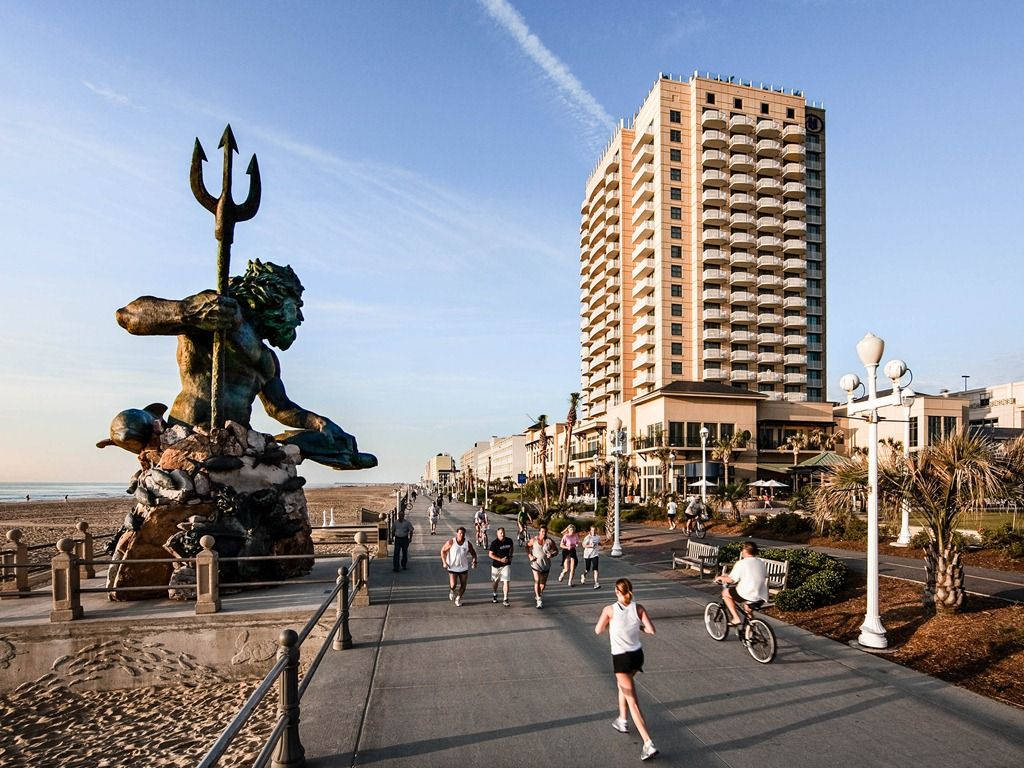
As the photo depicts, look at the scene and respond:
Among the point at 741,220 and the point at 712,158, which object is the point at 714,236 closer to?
the point at 741,220

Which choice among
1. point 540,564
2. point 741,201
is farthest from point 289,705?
point 741,201

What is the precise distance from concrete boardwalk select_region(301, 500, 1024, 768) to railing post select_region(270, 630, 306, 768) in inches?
13.5

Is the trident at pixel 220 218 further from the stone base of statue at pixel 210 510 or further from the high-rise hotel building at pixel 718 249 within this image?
the high-rise hotel building at pixel 718 249

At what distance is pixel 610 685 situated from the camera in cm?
744

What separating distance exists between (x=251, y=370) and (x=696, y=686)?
41.7 ft

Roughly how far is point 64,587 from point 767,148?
79.0m

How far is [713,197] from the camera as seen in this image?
7019cm

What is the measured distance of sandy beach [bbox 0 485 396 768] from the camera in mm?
7703

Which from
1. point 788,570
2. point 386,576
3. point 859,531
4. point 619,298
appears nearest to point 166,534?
point 386,576

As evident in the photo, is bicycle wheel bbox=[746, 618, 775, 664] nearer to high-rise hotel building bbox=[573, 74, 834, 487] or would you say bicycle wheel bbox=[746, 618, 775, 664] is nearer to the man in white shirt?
the man in white shirt

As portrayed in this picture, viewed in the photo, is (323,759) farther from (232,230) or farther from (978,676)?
(232,230)

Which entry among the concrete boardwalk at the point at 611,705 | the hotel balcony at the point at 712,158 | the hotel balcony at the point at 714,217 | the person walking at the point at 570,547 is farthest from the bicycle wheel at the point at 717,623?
the hotel balcony at the point at 712,158

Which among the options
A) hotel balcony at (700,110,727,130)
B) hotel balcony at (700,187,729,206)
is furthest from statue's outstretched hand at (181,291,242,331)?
hotel balcony at (700,110,727,130)

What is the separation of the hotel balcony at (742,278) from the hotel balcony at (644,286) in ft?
29.2
